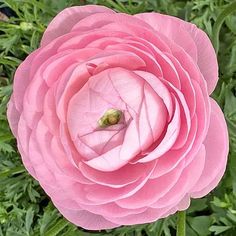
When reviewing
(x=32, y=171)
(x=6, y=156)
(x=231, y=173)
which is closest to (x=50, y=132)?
(x=32, y=171)

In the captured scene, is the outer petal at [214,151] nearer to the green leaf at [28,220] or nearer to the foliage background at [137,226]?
the foliage background at [137,226]

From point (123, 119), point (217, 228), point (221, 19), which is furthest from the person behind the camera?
point (217, 228)

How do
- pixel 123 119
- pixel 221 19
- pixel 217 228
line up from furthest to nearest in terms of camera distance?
pixel 217 228 → pixel 221 19 → pixel 123 119

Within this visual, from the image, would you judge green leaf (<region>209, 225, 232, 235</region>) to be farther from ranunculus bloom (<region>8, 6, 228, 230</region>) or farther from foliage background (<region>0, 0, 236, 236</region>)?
ranunculus bloom (<region>8, 6, 228, 230</region>)

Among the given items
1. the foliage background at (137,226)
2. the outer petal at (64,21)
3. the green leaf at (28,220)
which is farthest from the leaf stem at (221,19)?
the green leaf at (28,220)

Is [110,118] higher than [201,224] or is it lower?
higher

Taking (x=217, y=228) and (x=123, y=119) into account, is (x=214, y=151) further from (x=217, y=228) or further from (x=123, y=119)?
(x=217, y=228)

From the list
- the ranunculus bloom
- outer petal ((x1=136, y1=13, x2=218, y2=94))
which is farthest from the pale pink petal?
outer petal ((x1=136, y1=13, x2=218, y2=94))

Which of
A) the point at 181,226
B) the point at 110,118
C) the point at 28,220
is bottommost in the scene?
the point at 28,220

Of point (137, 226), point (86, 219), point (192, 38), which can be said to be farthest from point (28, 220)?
point (192, 38)
